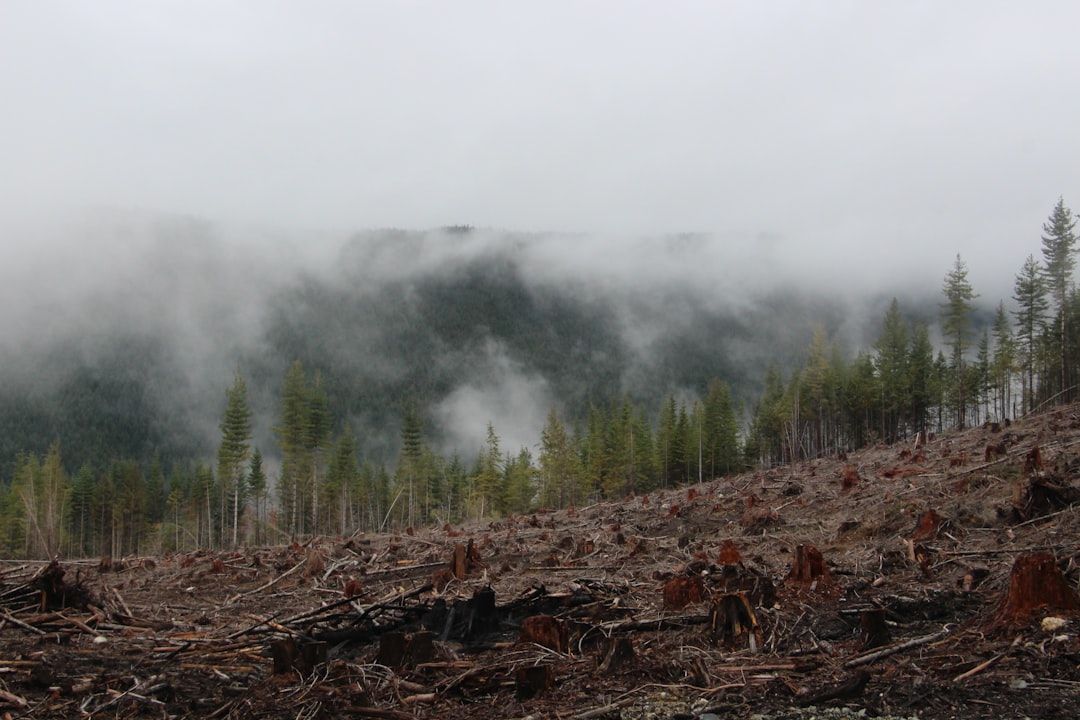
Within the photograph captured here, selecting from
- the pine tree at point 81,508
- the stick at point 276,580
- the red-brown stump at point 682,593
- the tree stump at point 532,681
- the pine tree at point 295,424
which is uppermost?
the tree stump at point 532,681

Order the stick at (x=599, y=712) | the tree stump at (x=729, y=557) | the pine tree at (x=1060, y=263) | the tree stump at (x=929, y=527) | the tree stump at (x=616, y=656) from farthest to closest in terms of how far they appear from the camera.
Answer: the pine tree at (x=1060, y=263), the tree stump at (x=729, y=557), the tree stump at (x=929, y=527), the tree stump at (x=616, y=656), the stick at (x=599, y=712)

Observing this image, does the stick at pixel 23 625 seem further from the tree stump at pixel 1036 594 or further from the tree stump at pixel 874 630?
the tree stump at pixel 1036 594

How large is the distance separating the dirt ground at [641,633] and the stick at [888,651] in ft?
0.06

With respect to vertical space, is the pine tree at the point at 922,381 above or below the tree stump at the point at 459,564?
below

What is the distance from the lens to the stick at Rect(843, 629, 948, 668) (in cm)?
452

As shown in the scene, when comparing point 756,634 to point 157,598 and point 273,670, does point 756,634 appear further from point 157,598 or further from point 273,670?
point 157,598

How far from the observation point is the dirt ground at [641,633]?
423 centimetres

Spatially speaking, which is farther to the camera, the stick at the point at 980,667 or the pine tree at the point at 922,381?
the pine tree at the point at 922,381

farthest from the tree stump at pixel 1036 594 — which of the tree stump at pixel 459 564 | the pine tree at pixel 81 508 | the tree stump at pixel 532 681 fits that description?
the pine tree at pixel 81 508

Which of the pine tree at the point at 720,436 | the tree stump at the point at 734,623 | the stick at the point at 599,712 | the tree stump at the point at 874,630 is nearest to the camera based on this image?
the stick at the point at 599,712

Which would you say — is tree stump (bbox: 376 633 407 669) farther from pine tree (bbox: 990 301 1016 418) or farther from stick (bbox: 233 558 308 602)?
pine tree (bbox: 990 301 1016 418)

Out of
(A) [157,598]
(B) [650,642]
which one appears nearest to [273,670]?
(B) [650,642]

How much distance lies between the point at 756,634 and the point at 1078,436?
34.4ft

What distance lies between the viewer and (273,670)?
18.1 ft
